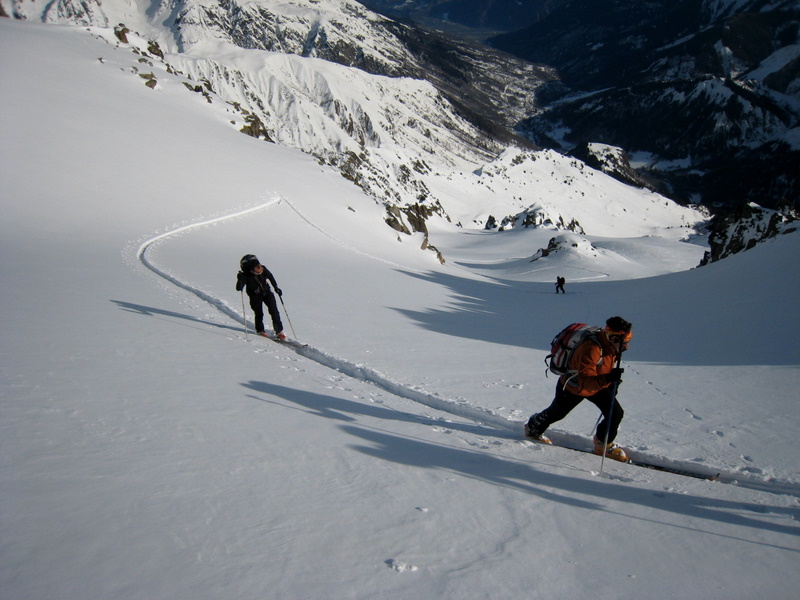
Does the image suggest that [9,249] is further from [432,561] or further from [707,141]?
[707,141]

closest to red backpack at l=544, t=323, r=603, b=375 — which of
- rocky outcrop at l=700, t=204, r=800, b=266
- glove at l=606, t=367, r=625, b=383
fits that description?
glove at l=606, t=367, r=625, b=383

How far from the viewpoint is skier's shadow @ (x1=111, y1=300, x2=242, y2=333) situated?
8033 millimetres

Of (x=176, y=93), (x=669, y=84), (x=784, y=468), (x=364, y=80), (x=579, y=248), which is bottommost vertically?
(x=784, y=468)

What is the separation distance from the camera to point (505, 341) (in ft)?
35.3

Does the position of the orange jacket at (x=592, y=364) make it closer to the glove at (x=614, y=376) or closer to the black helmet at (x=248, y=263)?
the glove at (x=614, y=376)

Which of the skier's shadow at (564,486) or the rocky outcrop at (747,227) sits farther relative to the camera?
the rocky outcrop at (747,227)

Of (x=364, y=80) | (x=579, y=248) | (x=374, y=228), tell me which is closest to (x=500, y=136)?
(x=364, y=80)

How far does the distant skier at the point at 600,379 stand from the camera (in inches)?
177

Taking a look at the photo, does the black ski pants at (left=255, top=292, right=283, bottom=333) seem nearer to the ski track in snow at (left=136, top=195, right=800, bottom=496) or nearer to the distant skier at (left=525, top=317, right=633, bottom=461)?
the ski track in snow at (left=136, top=195, right=800, bottom=496)

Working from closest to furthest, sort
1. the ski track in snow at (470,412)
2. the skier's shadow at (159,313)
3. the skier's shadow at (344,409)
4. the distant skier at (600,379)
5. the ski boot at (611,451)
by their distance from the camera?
the ski track in snow at (470,412)
the distant skier at (600,379)
the ski boot at (611,451)
the skier's shadow at (344,409)
the skier's shadow at (159,313)

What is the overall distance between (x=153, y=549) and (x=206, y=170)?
26.3 metres

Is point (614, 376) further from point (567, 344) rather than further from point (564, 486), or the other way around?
point (564, 486)

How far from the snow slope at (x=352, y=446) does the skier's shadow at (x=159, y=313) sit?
0.25ft

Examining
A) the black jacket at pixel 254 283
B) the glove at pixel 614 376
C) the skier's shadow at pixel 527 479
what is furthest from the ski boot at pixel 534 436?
the black jacket at pixel 254 283
